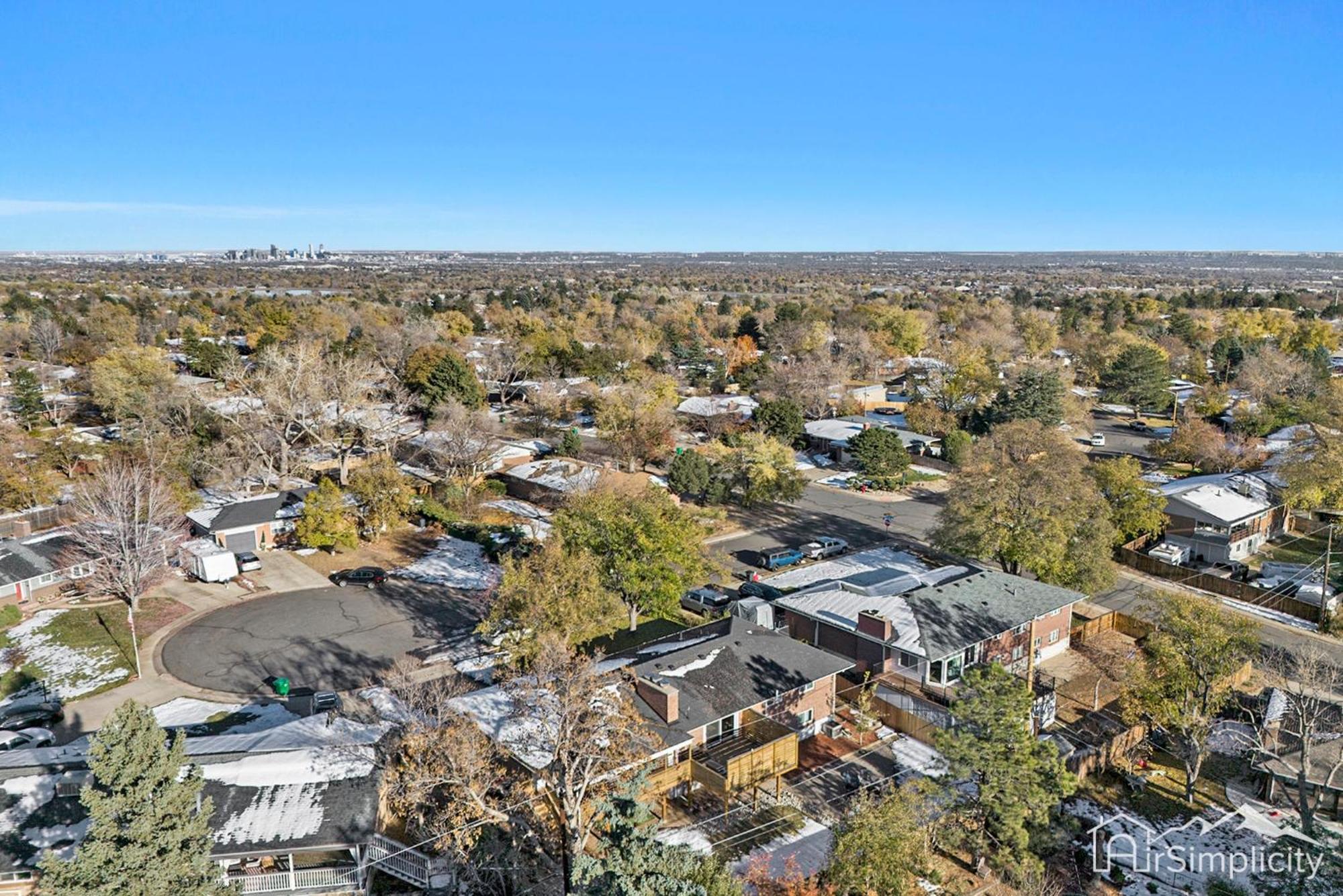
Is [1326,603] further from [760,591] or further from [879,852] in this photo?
[879,852]

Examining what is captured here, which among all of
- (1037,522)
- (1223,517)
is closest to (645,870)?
(1037,522)

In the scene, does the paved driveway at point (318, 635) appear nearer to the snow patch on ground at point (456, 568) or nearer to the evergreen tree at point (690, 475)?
the snow patch on ground at point (456, 568)

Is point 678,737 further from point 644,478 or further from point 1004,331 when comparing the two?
point 1004,331

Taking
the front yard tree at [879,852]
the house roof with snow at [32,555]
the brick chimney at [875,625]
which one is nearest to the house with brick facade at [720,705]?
the brick chimney at [875,625]

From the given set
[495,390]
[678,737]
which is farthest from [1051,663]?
[495,390]

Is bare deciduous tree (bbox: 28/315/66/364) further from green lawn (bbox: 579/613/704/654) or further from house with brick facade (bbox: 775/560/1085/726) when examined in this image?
house with brick facade (bbox: 775/560/1085/726)

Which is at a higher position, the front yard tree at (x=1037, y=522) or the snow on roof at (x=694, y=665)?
the front yard tree at (x=1037, y=522)
